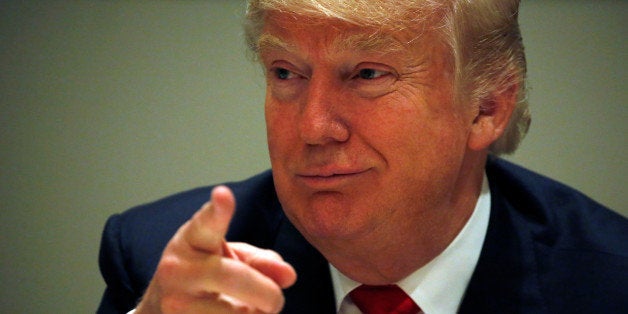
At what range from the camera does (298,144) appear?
→ 1.34 m

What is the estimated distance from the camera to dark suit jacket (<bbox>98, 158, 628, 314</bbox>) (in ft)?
4.95

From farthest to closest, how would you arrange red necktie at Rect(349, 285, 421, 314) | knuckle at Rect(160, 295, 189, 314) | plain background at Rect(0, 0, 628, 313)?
plain background at Rect(0, 0, 628, 313), red necktie at Rect(349, 285, 421, 314), knuckle at Rect(160, 295, 189, 314)

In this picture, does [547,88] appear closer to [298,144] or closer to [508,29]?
[508,29]

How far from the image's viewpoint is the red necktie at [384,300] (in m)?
1.49

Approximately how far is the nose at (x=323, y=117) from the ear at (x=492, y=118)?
0.94ft

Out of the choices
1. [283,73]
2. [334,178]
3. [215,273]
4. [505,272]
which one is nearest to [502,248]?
[505,272]

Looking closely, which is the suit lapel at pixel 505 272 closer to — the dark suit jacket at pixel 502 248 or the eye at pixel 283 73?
the dark suit jacket at pixel 502 248

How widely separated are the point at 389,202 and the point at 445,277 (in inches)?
10.8

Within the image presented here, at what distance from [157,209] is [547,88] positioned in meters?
1.04

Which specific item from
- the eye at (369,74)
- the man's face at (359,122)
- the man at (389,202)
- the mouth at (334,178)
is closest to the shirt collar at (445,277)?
the man at (389,202)

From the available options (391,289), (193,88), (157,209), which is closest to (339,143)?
(391,289)

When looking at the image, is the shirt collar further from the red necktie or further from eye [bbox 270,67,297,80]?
eye [bbox 270,67,297,80]

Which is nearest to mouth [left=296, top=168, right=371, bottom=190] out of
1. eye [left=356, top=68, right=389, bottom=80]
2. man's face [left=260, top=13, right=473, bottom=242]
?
man's face [left=260, top=13, right=473, bottom=242]

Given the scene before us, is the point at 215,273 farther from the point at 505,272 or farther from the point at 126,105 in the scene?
→ the point at 126,105
